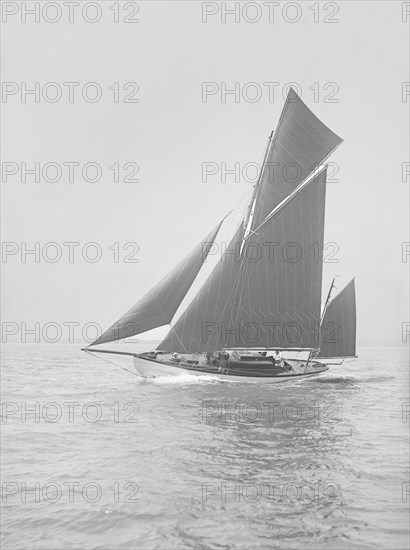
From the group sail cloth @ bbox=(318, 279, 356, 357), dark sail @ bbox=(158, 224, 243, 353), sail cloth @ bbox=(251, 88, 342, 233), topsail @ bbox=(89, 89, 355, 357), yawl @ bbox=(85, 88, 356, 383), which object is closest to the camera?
dark sail @ bbox=(158, 224, 243, 353)

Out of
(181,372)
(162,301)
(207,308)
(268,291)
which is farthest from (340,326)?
(162,301)

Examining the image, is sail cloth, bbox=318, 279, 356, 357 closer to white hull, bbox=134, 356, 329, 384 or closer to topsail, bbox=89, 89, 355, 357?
topsail, bbox=89, 89, 355, 357

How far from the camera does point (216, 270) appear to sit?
3869 cm

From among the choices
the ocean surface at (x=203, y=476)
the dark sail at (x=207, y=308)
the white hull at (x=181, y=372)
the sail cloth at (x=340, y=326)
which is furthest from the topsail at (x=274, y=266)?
the ocean surface at (x=203, y=476)

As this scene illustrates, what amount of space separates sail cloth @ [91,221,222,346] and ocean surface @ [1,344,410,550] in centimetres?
703

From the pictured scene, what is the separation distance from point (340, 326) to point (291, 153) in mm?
Answer: 14083

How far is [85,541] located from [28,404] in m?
19.7

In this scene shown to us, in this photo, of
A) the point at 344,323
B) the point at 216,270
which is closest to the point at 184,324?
the point at 216,270

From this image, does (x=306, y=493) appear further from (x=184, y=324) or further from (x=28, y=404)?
(x=184, y=324)

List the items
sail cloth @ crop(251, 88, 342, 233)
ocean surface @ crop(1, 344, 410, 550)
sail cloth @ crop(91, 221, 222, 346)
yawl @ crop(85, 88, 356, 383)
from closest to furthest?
ocean surface @ crop(1, 344, 410, 550) → sail cloth @ crop(91, 221, 222, 346) → yawl @ crop(85, 88, 356, 383) → sail cloth @ crop(251, 88, 342, 233)

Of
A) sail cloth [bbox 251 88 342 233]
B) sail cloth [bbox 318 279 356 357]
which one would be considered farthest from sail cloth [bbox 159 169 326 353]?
sail cloth [bbox 318 279 356 357]

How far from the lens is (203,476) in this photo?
13.9 m

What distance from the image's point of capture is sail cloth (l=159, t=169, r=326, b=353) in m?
38.5

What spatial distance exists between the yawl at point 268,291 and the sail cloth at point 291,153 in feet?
0.24
